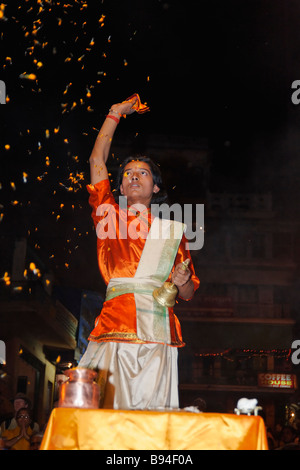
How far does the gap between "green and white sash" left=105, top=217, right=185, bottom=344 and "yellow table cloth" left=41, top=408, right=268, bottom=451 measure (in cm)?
92

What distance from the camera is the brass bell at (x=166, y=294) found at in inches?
153

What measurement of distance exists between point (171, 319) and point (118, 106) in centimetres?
173

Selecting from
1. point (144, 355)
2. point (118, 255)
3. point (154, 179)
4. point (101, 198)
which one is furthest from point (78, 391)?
Result: point (154, 179)

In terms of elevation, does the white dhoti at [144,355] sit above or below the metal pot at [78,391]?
above

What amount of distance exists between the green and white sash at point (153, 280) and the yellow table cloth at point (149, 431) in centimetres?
92

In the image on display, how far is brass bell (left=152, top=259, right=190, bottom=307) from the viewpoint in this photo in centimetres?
388

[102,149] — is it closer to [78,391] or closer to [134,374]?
[134,374]

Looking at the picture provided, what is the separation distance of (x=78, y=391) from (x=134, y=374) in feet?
2.31

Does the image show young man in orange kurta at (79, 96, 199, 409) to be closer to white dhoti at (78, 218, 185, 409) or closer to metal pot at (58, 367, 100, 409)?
white dhoti at (78, 218, 185, 409)

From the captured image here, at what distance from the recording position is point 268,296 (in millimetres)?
30188
